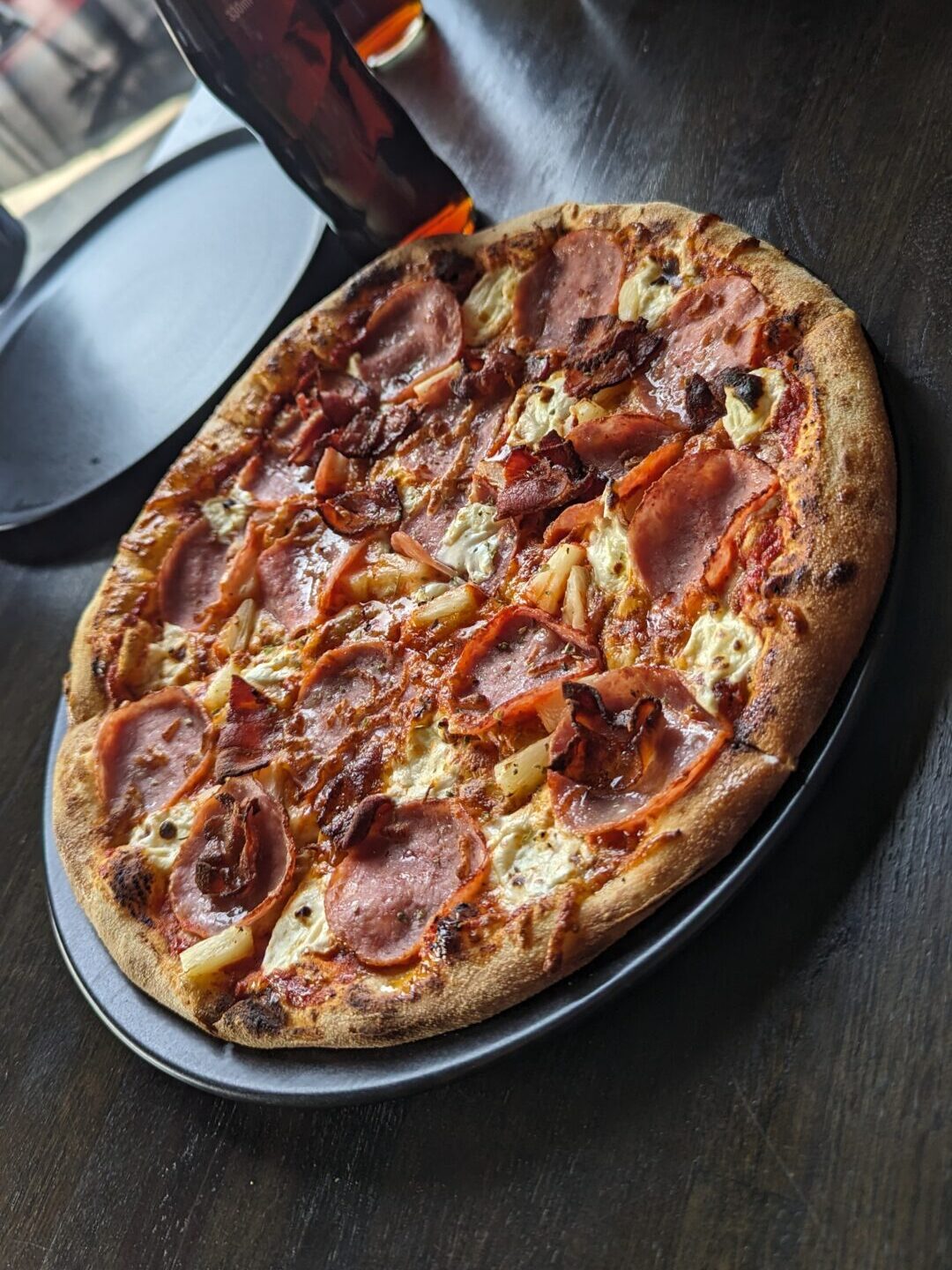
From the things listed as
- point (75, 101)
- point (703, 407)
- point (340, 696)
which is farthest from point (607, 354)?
point (75, 101)

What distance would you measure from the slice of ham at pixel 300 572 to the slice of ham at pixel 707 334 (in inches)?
29.7

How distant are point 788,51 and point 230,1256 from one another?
2.64 m

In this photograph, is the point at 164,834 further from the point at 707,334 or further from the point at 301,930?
the point at 707,334

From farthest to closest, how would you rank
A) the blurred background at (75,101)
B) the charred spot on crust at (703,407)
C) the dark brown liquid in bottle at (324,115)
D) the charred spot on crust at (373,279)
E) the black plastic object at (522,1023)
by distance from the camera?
the blurred background at (75,101)
the charred spot on crust at (373,279)
the dark brown liquid in bottle at (324,115)
the charred spot on crust at (703,407)
the black plastic object at (522,1023)

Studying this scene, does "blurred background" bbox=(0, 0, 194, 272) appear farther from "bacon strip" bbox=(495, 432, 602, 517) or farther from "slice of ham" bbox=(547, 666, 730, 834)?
"slice of ham" bbox=(547, 666, 730, 834)

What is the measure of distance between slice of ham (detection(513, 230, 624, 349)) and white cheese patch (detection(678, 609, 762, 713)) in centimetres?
84

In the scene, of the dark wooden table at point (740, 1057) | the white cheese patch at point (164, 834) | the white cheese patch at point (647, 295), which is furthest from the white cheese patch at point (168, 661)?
the white cheese patch at point (647, 295)

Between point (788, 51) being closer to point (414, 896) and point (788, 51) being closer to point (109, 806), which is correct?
point (414, 896)

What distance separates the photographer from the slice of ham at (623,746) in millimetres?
1629

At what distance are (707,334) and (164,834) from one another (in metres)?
1.40

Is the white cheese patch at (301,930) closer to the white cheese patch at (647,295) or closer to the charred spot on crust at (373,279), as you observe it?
the white cheese patch at (647,295)

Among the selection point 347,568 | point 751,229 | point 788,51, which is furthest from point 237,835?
point 788,51

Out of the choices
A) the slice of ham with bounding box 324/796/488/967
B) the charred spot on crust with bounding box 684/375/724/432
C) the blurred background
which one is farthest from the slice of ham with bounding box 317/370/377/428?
the blurred background

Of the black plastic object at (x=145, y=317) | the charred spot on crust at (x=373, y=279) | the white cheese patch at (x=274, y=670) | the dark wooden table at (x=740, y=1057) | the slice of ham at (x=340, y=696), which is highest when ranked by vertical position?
the black plastic object at (x=145, y=317)
